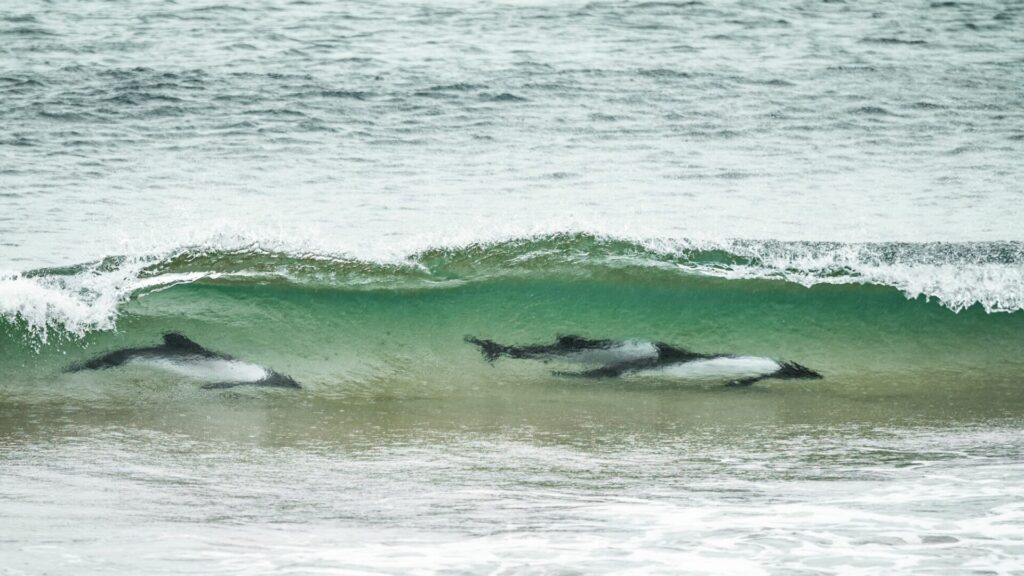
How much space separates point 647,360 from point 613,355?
0.75 ft

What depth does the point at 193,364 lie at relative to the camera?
22.3 feet

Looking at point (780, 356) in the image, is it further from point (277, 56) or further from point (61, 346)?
point (277, 56)

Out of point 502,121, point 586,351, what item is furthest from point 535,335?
point 502,121

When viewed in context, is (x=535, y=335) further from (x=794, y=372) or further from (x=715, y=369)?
(x=794, y=372)

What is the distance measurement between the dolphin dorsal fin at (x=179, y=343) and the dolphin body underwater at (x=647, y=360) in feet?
5.86

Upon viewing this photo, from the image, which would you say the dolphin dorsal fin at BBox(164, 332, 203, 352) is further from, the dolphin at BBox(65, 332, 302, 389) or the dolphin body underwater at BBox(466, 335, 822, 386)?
the dolphin body underwater at BBox(466, 335, 822, 386)

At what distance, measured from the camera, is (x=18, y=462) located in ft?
16.5

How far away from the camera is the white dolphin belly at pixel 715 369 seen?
22.1 feet

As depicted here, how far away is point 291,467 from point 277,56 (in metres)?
11.3

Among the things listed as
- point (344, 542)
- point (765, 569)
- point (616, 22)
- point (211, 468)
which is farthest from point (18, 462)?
point (616, 22)

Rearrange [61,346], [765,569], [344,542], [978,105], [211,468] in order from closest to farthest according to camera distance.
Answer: [765,569]
[344,542]
[211,468]
[61,346]
[978,105]

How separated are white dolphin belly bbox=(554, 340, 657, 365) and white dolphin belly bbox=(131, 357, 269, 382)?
195 centimetres

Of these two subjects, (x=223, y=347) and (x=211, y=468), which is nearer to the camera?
(x=211, y=468)

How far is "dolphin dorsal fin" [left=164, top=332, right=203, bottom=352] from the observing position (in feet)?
22.8
